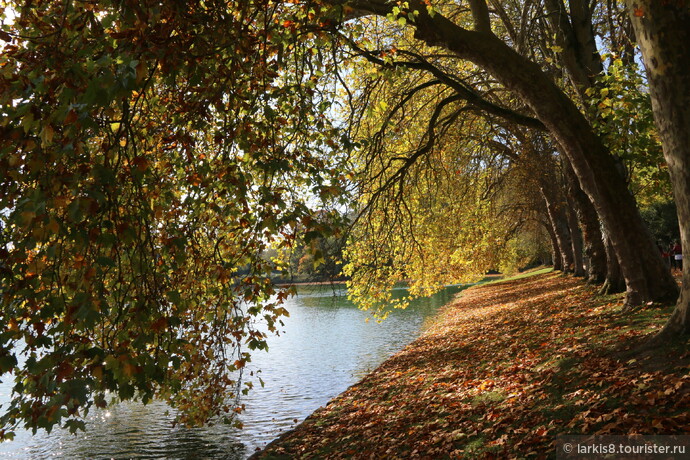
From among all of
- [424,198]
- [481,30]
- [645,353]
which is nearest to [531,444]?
[645,353]

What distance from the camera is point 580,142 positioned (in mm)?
8664

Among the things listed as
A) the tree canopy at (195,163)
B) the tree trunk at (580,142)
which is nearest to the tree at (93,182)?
the tree canopy at (195,163)

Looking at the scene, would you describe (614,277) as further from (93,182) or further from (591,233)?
(93,182)

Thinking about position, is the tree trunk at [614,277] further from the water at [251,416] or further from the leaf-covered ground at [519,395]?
the water at [251,416]

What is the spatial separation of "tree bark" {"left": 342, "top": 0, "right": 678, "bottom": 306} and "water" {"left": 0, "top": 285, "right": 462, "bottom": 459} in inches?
174

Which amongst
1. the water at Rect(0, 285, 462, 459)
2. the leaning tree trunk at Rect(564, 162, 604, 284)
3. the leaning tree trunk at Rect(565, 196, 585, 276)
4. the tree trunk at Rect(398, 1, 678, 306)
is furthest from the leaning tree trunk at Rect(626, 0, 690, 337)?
the leaning tree trunk at Rect(565, 196, 585, 276)

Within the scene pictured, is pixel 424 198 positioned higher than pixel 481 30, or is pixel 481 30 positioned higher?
pixel 481 30

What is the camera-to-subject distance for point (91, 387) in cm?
297

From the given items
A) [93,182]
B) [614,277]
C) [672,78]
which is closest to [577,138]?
[672,78]

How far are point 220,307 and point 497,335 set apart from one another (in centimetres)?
883

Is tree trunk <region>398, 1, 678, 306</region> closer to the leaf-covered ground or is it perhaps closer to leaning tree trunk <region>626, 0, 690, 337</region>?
the leaf-covered ground

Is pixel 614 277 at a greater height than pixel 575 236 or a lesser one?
lesser

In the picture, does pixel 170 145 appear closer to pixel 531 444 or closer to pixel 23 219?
Result: pixel 23 219

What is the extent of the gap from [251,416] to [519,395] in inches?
297
